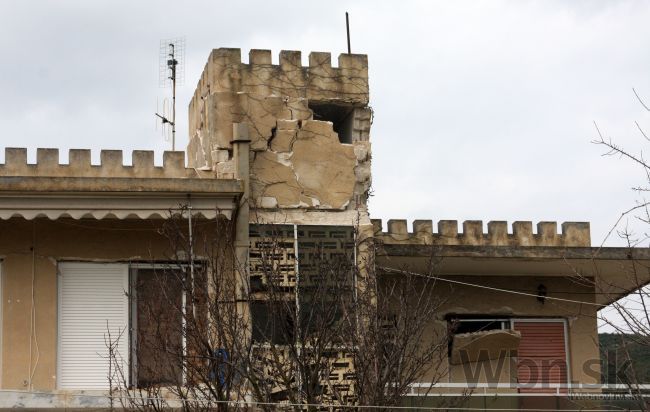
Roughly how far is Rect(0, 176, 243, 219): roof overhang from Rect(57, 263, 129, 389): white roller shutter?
965mm

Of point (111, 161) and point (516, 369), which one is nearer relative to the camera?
point (111, 161)

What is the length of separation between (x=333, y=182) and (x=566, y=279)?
4.97m

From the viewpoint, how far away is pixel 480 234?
18875 millimetres

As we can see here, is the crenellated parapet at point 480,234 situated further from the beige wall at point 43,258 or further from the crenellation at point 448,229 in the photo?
the beige wall at point 43,258

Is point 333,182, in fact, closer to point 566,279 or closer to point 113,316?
point 113,316

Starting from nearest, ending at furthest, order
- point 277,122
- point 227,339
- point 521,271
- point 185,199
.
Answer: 1. point 227,339
2. point 185,199
3. point 277,122
4. point 521,271

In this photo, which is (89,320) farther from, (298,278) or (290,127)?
(290,127)

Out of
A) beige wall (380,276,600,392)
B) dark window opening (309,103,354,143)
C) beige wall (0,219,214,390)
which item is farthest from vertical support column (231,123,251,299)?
beige wall (380,276,600,392)

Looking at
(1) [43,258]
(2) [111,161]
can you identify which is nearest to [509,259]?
(2) [111,161]

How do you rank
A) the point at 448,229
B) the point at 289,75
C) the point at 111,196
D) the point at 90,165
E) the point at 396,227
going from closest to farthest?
the point at 111,196 < the point at 90,165 < the point at 289,75 < the point at 396,227 < the point at 448,229

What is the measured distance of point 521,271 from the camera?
19.5 metres

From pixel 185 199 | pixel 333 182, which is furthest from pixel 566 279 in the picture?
pixel 185 199

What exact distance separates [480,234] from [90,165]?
6.00 meters

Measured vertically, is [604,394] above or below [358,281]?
below
